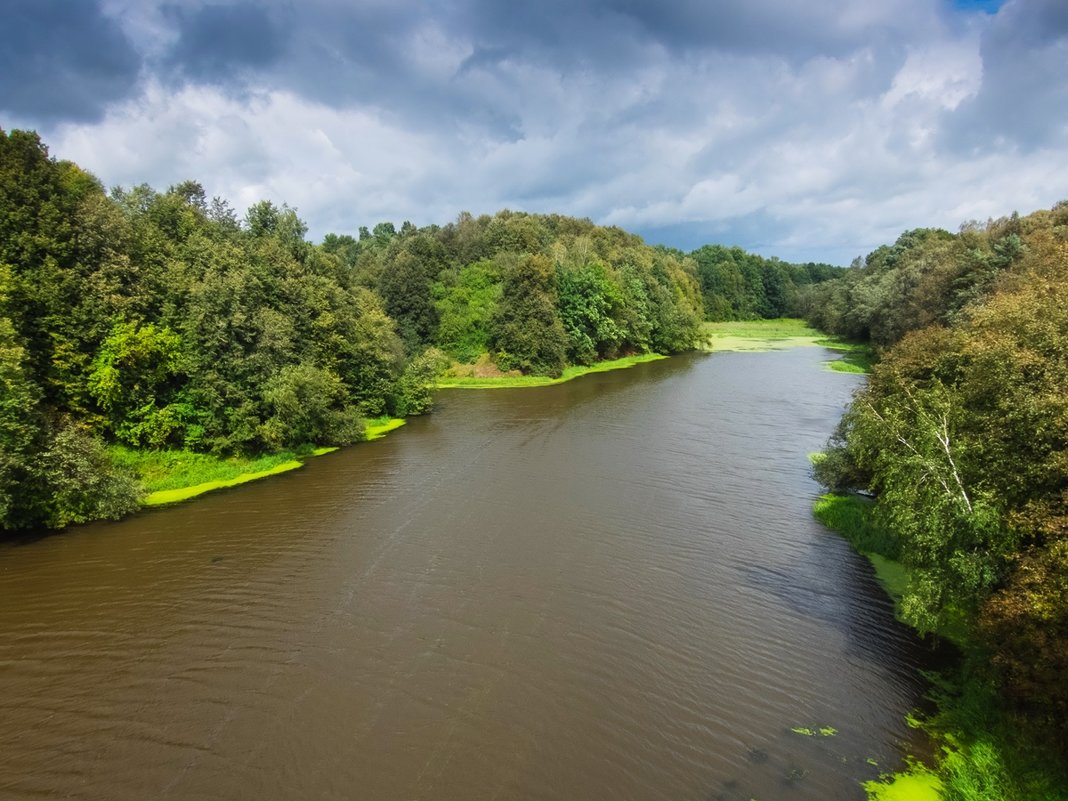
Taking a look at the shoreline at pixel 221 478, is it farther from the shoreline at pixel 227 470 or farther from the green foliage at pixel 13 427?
the green foliage at pixel 13 427

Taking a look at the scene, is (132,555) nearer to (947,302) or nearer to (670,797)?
(670,797)

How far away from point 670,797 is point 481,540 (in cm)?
1186

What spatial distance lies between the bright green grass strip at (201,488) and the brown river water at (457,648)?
3.45ft

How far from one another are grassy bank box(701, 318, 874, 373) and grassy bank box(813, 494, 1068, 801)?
56.3 m

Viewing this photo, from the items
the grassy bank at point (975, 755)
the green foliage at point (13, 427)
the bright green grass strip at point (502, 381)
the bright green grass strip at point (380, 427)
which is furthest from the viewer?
the bright green grass strip at point (502, 381)

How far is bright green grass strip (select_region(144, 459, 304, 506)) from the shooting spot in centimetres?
2595

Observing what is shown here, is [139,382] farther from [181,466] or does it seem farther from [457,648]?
[457,648]

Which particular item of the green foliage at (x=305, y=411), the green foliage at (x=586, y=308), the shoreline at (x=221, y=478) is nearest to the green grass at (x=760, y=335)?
the green foliage at (x=586, y=308)

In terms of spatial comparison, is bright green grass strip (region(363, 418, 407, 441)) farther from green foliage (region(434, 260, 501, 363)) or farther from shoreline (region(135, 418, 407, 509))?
green foliage (region(434, 260, 501, 363))

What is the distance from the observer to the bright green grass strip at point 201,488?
85.1ft

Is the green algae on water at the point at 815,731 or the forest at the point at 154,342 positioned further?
the forest at the point at 154,342

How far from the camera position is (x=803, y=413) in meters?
41.6

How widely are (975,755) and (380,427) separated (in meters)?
36.0

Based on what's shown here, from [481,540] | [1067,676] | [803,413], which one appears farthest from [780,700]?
[803,413]
